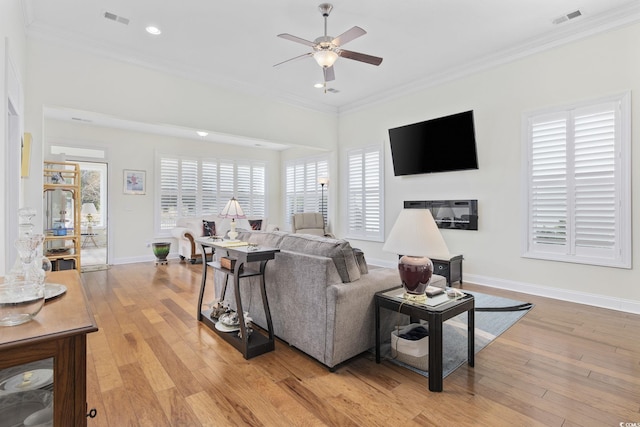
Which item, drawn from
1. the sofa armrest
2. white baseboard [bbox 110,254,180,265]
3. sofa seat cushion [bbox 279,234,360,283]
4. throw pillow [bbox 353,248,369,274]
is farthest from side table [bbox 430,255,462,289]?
white baseboard [bbox 110,254,180,265]

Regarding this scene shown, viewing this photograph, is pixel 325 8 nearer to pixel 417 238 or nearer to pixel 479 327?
pixel 417 238

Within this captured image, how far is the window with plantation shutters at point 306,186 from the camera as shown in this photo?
24.9ft

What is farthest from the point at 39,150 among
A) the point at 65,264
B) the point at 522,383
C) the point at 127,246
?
the point at 522,383

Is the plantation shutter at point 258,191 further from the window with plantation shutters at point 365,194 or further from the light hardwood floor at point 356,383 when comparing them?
the light hardwood floor at point 356,383

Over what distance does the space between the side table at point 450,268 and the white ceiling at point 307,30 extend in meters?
2.78

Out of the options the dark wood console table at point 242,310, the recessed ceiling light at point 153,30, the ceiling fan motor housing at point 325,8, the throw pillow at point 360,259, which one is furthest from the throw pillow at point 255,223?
the throw pillow at point 360,259

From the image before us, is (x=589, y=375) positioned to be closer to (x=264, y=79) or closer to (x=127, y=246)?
(x=264, y=79)

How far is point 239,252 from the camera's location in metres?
2.57

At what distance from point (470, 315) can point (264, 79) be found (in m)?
4.50

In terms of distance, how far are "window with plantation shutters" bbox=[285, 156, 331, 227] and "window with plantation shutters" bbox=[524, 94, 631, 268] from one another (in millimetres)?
3879

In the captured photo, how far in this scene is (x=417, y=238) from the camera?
2162mm

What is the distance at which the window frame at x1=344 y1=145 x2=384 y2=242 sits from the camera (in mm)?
6020

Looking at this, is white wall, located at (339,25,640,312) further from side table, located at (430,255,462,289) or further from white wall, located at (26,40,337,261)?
white wall, located at (26,40,337,261)

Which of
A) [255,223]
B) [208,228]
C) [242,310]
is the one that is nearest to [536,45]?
[242,310]
